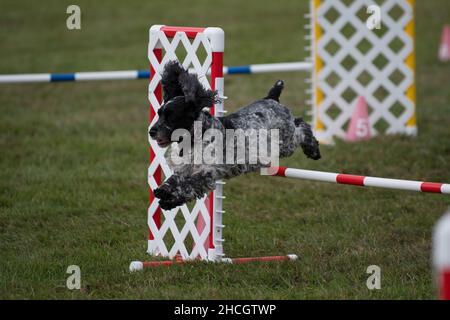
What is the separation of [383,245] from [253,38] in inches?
384

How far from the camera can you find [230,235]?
5.59 meters

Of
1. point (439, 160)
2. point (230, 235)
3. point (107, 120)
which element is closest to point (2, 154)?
point (107, 120)

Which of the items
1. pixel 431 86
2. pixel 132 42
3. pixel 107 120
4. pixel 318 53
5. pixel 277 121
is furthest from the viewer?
pixel 132 42

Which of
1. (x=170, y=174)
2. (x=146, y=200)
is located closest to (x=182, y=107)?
(x=170, y=174)

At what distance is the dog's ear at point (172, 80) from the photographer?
418cm

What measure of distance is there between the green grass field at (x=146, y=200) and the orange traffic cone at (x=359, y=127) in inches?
7.1

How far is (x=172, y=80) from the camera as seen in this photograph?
13.8 feet

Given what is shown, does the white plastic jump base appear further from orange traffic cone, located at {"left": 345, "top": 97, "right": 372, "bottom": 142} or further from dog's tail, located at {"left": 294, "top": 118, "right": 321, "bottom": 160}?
orange traffic cone, located at {"left": 345, "top": 97, "right": 372, "bottom": 142}

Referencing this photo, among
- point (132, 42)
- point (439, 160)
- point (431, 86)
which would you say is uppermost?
point (132, 42)

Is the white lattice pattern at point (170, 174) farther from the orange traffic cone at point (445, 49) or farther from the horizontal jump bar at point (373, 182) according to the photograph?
the orange traffic cone at point (445, 49)

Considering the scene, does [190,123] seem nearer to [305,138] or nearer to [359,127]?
[305,138]

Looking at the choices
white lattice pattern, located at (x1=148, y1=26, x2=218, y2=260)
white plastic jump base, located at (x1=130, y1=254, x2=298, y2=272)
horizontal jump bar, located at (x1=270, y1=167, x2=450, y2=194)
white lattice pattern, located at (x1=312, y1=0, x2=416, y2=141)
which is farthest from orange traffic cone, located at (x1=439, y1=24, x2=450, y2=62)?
horizontal jump bar, located at (x1=270, y1=167, x2=450, y2=194)

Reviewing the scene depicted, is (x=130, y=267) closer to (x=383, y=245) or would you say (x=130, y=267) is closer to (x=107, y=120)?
(x=383, y=245)

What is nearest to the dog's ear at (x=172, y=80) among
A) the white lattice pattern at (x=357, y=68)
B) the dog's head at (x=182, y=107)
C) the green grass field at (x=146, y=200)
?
the dog's head at (x=182, y=107)
